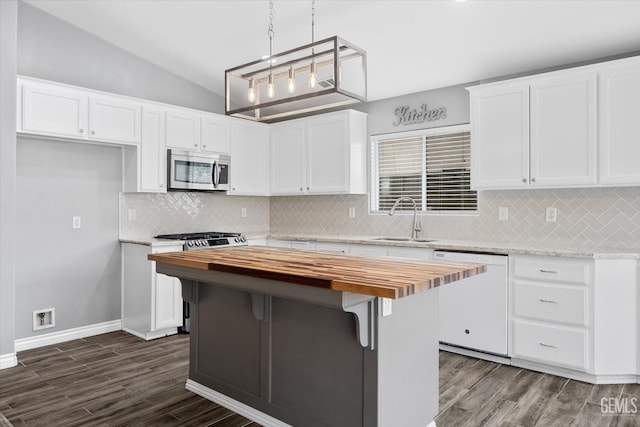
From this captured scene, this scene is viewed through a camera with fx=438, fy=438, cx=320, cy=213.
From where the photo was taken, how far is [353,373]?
2.13 m

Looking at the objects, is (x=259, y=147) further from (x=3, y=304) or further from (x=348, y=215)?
(x=3, y=304)

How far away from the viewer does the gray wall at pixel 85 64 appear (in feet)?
12.6

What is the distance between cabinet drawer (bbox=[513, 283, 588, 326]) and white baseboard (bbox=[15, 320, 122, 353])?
3.77 m

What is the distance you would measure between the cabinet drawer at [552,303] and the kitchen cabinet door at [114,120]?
368 cm

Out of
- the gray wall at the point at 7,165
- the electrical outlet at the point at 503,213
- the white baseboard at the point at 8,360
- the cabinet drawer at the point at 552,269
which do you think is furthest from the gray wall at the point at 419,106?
the white baseboard at the point at 8,360

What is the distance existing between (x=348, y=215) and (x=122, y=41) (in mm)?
2977

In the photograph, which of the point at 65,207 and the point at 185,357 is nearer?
the point at 185,357

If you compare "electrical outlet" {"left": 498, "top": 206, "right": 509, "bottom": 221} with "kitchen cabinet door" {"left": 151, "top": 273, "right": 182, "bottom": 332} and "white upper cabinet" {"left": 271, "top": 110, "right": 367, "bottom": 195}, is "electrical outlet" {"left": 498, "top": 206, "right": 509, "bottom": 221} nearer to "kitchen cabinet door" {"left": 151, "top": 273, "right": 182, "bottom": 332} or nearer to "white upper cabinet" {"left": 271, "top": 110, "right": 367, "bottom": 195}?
"white upper cabinet" {"left": 271, "top": 110, "right": 367, "bottom": 195}

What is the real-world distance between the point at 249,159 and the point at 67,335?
264cm

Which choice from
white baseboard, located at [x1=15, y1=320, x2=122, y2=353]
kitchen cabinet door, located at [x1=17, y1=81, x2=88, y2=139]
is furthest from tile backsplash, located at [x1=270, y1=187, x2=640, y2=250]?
kitchen cabinet door, located at [x1=17, y1=81, x2=88, y2=139]

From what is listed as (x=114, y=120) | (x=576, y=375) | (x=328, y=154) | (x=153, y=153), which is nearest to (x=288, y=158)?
(x=328, y=154)

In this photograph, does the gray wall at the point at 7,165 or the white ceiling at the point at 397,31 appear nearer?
the white ceiling at the point at 397,31

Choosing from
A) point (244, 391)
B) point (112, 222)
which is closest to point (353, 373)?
point (244, 391)

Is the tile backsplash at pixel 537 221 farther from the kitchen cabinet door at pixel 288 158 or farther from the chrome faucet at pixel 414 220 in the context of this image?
the kitchen cabinet door at pixel 288 158
